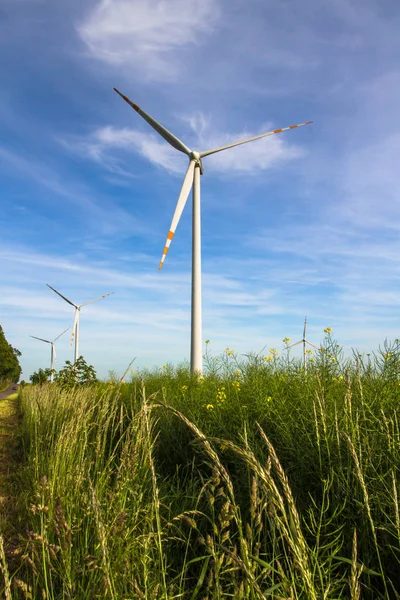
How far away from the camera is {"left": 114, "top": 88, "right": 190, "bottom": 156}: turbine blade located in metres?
17.8

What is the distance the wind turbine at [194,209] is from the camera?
49.1ft

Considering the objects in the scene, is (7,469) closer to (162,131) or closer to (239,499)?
(239,499)

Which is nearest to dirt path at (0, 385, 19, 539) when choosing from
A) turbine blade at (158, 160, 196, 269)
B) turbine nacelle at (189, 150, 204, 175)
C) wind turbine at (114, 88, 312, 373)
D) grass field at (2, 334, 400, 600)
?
grass field at (2, 334, 400, 600)

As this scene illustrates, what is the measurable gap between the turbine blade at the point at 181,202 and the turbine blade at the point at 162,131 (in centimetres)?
82

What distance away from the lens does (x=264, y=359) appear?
8.28 metres

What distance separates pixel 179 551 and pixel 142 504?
1.77 feet

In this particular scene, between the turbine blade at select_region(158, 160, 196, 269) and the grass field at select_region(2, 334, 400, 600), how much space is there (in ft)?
26.3

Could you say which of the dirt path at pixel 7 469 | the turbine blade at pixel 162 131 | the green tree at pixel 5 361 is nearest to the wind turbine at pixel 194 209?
the turbine blade at pixel 162 131

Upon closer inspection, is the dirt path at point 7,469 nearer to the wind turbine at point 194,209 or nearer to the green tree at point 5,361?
the wind turbine at point 194,209

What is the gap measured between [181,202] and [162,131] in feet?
11.6

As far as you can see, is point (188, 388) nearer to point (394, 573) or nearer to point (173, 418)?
point (173, 418)

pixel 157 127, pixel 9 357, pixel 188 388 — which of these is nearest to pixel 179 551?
pixel 188 388

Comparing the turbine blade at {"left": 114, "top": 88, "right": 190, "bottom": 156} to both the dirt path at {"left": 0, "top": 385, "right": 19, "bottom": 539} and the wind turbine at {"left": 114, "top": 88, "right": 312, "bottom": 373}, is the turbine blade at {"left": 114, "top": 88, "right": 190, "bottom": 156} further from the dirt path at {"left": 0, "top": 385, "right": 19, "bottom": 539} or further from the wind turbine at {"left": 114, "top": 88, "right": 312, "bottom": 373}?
the dirt path at {"left": 0, "top": 385, "right": 19, "bottom": 539}

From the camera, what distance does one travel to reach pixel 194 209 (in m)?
16.4
